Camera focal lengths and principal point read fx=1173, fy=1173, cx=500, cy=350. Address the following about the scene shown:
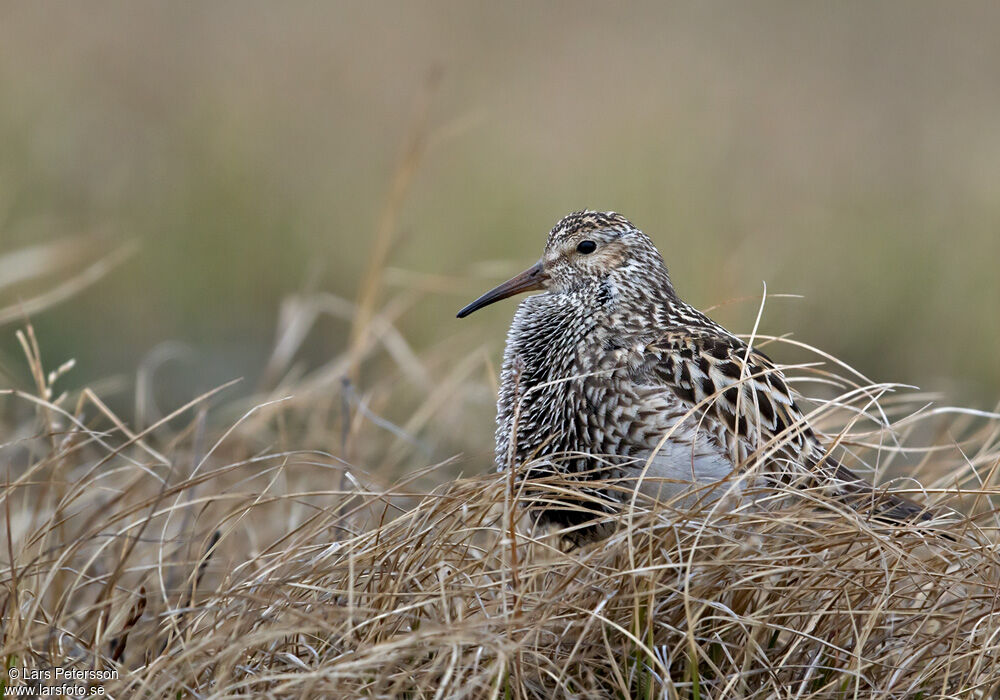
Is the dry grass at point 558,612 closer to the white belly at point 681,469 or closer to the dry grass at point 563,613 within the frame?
the dry grass at point 563,613

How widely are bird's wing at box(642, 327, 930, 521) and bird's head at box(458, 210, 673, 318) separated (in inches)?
14.3

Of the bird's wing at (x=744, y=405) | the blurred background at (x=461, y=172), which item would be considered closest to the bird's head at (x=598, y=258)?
the bird's wing at (x=744, y=405)

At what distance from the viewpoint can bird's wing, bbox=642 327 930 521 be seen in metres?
3.45

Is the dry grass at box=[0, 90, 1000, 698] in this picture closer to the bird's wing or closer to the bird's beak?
the bird's wing

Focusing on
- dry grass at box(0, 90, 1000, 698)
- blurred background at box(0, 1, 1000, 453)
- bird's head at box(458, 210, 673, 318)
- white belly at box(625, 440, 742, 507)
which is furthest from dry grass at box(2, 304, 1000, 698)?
blurred background at box(0, 1, 1000, 453)

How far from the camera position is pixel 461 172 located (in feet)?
32.9

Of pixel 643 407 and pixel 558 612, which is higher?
pixel 643 407

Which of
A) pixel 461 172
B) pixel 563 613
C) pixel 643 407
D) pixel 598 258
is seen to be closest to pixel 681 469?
pixel 643 407

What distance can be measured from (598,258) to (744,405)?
876mm

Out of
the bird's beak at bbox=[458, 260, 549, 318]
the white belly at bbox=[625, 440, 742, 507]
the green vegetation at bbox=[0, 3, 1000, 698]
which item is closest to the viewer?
the green vegetation at bbox=[0, 3, 1000, 698]

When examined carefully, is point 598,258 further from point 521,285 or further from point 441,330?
point 441,330

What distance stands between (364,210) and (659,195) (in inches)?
95.9

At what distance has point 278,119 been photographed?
34.9ft

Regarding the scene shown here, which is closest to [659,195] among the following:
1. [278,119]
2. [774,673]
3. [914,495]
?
[278,119]
